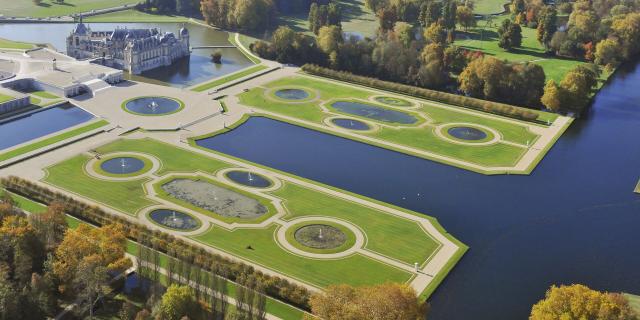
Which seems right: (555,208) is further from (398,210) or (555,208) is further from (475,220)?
(398,210)

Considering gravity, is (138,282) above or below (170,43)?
below

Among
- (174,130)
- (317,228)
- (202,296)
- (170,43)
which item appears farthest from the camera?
(170,43)

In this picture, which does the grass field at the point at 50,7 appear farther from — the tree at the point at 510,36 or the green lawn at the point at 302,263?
the green lawn at the point at 302,263

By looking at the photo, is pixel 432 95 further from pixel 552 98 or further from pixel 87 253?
pixel 87 253

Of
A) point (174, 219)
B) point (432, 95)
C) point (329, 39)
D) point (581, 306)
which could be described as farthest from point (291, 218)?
point (329, 39)

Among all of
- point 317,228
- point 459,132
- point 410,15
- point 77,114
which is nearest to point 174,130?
point 77,114

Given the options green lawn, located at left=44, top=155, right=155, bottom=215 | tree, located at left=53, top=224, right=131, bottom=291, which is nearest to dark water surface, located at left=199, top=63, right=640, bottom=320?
green lawn, located at left=44, top=155, right=155, bottom=215

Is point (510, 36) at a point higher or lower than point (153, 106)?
higher
